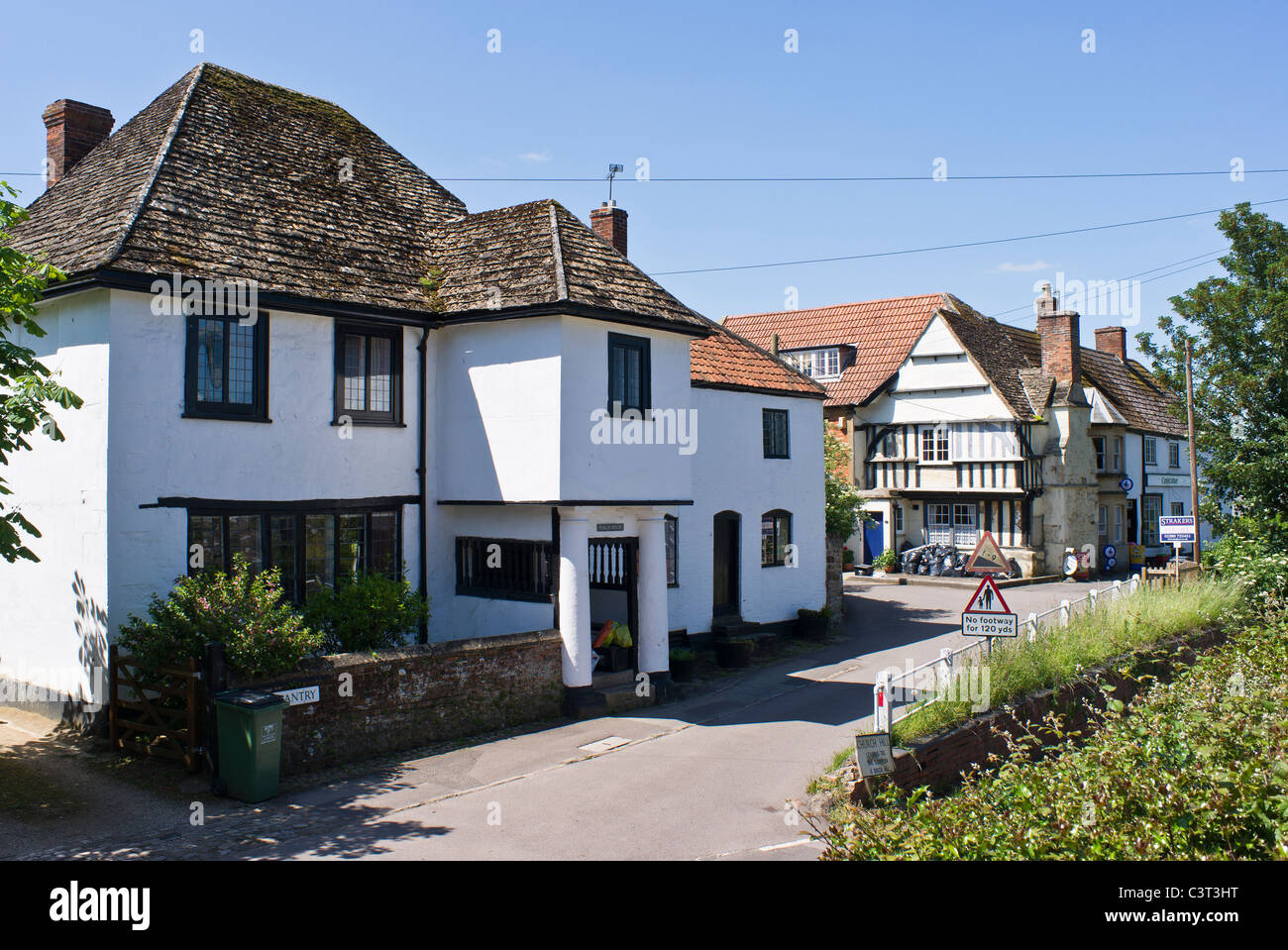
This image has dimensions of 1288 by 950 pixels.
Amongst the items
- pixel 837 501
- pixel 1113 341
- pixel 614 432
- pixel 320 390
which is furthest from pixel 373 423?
pixel 1113 341

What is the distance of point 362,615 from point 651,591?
493cm

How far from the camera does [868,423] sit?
130 ft

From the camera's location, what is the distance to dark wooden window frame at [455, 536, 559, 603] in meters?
16.2

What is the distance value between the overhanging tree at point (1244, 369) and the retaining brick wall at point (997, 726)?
1124 cm

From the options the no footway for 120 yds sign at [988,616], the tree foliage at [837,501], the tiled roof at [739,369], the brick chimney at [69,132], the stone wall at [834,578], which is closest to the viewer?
the no footway for 120 yds sign at [988,616]

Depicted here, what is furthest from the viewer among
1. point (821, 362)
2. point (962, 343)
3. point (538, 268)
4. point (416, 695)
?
point (821, 362)

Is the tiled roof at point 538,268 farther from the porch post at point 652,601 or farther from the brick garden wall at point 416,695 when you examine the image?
the brick garden wall at point 416,695

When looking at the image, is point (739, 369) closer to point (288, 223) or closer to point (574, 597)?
point (574, 597)

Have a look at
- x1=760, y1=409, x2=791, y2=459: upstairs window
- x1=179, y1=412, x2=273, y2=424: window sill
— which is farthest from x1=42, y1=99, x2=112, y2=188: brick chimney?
x1=760, y1=409, x2=791, y2=459: upstairs window

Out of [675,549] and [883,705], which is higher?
[675,549]

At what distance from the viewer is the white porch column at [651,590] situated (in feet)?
54.8

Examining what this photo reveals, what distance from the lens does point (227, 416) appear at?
1395cm

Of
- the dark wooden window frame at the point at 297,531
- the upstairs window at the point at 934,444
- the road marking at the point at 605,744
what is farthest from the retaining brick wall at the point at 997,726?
the upstairs window at the point at 934,444

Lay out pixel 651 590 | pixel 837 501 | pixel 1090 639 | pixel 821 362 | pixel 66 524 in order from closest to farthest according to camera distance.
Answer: pixel 66 524, pixel 651 590, pixel 1090 639, pixel 837 501, pixel 821 362
